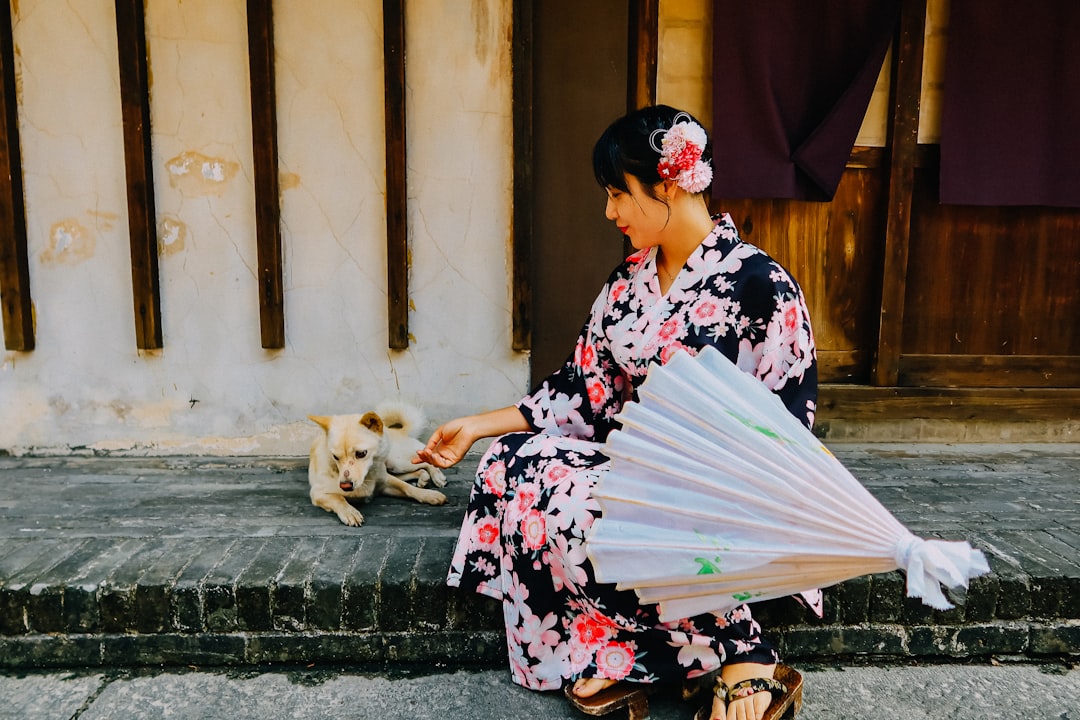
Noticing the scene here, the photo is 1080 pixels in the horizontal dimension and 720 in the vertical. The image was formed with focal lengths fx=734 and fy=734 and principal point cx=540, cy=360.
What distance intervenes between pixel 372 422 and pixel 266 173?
1.58 meters

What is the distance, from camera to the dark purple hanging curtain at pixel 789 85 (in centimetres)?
404

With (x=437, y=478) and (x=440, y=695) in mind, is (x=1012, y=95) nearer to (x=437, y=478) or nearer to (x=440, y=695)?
(x=437, y=478)

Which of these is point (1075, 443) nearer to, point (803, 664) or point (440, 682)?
point (803, 664)

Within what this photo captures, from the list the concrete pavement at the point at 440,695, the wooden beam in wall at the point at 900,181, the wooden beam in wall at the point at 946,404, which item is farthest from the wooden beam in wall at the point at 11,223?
the wooden beam in wall at the point at 900,181

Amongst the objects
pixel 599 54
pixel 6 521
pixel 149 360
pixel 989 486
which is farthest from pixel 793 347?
pixel 149 360

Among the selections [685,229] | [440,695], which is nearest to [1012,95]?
[685,229]

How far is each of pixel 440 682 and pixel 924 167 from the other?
391 centimetres

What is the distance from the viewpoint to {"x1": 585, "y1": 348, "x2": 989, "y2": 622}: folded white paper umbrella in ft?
5.68

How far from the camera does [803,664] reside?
2615mm

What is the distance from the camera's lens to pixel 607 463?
226cm

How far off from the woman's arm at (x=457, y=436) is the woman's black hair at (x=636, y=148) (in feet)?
3.09

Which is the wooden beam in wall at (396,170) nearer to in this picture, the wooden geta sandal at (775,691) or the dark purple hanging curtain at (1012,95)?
the wooden geta sandal at (775,691)

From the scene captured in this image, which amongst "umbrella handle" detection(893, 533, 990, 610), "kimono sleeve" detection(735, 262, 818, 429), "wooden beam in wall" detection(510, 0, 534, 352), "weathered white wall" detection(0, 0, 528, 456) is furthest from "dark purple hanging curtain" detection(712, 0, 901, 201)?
"umbrella handle" detection(893, 533, 990, 610)

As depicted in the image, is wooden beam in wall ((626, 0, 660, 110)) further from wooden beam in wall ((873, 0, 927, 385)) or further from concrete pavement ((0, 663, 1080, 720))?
concrete pavement ((0, 663, 1080, 720))
